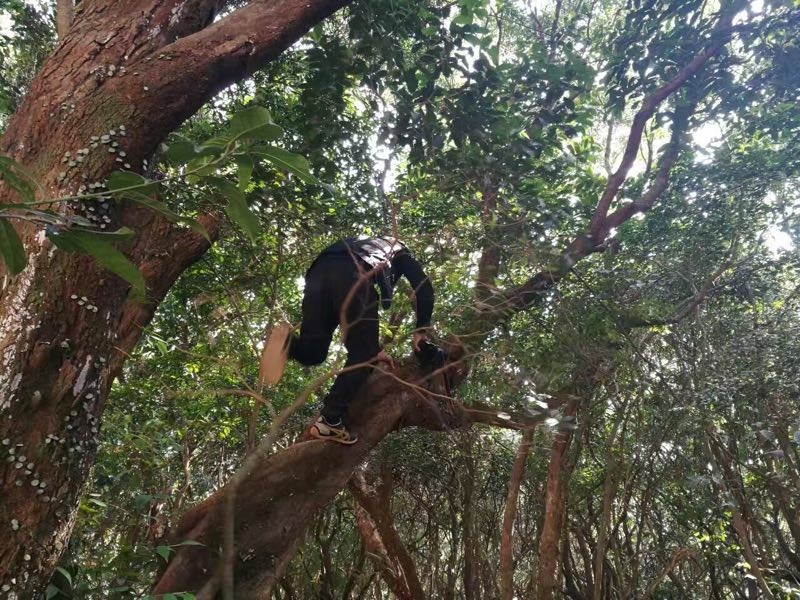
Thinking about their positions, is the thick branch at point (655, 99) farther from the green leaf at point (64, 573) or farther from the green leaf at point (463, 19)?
the green leaf at point (64, 573)

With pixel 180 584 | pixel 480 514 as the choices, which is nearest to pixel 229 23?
pixel 180 584

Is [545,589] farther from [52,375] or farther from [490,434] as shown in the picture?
[52,375]

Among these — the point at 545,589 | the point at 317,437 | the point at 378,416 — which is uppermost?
the point at 378,416

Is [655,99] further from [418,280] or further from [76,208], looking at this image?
[76,208]

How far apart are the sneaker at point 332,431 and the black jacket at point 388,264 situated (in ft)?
1.94

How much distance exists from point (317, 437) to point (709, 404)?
2.87 meters

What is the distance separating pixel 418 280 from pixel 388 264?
61 cm

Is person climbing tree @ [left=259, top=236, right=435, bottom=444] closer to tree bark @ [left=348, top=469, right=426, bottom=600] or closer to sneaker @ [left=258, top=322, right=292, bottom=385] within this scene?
sneaker @ [left=258, top=322, right=292, bottom=385]

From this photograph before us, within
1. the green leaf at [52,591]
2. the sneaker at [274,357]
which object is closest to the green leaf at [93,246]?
the sneaker at [274,357]

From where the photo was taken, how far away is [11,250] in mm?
733

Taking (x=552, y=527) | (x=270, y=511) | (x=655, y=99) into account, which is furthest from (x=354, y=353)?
(x=552, y=527)

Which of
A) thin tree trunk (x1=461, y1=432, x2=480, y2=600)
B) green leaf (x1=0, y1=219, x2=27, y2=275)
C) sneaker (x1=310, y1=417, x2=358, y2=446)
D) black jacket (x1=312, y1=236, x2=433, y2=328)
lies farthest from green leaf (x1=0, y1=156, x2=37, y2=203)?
thin tree trunk (x1=461, y1=432, x2=480, y2=600)

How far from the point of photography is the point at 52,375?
1.41 metres

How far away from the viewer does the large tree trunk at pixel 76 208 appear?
1337mm
